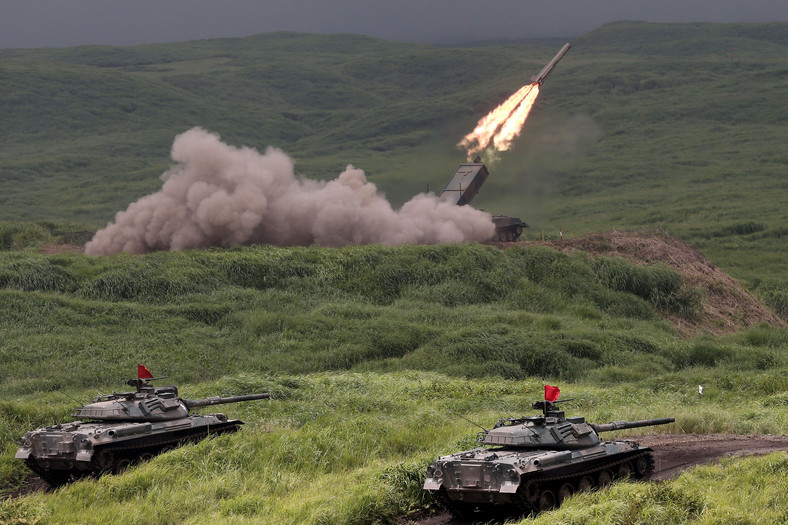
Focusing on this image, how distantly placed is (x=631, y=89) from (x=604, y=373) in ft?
252

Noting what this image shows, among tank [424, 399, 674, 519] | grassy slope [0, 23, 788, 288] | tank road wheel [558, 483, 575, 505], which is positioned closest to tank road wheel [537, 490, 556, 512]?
tank [424, 399, 674, 519]

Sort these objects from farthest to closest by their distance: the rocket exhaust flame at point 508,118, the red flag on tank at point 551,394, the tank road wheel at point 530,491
Answer: the rocket exhaust flame at point 508,118
the red flag on tank at point 551,394
the tank road wheel at point 530,491

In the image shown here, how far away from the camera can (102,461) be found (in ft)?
55.4

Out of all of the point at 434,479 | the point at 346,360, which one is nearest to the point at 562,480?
the point at 434,479

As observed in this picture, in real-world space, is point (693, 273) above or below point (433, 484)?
below

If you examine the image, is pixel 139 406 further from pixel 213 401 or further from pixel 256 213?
pixel 256 213

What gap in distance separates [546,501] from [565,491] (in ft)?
1.53

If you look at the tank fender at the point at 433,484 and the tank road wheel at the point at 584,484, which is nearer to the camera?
the tank fender at the point at 433,484

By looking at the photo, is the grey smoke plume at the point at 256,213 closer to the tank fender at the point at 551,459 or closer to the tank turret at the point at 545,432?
the tank turret at the point at 545,432

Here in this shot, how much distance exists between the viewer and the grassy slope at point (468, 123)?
62.0m

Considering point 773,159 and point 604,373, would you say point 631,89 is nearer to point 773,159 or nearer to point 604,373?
point 773,159

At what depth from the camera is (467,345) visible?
93.1 feet

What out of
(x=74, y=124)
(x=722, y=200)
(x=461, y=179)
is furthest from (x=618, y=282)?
(x=74, y=124)

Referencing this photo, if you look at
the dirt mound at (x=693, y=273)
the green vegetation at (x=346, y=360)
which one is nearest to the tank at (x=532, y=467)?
the green vegetation at (x=346, y=360)
